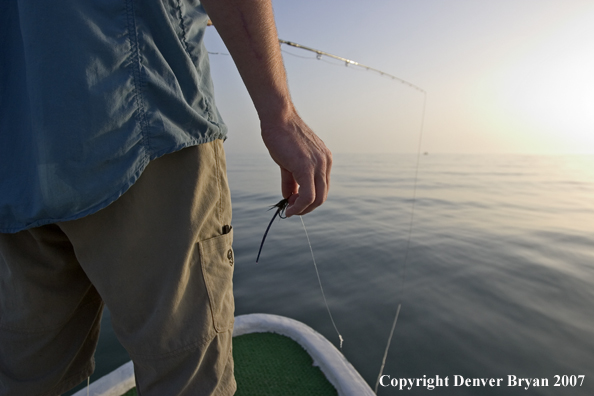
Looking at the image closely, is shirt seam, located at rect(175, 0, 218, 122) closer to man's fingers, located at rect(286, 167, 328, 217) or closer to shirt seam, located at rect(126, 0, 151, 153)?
shirt seam, located at rect(126, 0, 151, 153)

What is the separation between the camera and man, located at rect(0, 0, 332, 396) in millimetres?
650

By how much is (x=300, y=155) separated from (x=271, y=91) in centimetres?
17

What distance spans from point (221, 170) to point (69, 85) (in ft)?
1.23

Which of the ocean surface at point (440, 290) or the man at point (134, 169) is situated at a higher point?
the man at point (134, 169)

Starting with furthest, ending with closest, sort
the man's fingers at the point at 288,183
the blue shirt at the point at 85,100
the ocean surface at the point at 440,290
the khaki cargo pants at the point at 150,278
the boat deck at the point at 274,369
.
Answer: the ocean surface at the point at 440,290, the boat deck at the point at 274,369, the man's fingers at the point at 288,183, the khaki cargo pants at the point at 150,278, the blue shirt at the point at 85,100

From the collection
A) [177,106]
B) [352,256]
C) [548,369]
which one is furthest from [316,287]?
[177,106]

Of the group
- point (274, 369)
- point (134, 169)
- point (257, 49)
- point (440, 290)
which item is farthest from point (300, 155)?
point (440, 290)

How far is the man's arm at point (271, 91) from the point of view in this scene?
71 cm

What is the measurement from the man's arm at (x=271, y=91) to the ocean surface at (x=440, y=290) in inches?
69.9

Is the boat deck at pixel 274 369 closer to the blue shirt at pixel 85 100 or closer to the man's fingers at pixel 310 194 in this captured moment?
the man's fingers at pixel 310 194

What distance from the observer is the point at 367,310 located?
2.79m

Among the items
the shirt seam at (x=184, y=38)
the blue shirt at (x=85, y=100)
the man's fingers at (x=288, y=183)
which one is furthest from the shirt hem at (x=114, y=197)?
the man's fingers at (x=288, y=183)

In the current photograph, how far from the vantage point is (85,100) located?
2.14 feet

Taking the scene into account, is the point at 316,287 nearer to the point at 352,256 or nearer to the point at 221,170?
the point at 352,256
